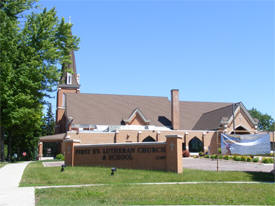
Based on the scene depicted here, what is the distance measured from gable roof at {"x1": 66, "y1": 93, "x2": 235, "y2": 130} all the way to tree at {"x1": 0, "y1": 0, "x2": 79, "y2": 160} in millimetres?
16531

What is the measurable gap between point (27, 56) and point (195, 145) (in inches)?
1113

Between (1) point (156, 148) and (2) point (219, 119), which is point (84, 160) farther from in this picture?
(2) point (219, 119)

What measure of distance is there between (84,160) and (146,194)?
37.1ft

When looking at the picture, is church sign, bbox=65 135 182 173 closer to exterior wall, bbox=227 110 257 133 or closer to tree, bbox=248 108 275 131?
exterior wall, bbox=227 110 257 133

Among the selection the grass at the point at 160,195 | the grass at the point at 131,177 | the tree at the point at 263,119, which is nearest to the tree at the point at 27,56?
the grass at the point at 131,177

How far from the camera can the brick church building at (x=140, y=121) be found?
142 feet

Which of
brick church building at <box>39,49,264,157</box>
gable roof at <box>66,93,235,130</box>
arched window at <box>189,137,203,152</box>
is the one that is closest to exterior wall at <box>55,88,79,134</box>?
brick church building at <box>39,49,264,157</box>

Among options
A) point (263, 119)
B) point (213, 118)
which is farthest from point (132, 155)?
point (263, 119)

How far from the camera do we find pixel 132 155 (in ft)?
64.6

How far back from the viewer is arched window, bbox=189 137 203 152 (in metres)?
46.2

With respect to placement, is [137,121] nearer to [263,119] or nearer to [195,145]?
[195,145]

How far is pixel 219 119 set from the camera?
46031 mm

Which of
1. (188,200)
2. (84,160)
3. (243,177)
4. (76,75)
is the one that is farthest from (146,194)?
(76,75)

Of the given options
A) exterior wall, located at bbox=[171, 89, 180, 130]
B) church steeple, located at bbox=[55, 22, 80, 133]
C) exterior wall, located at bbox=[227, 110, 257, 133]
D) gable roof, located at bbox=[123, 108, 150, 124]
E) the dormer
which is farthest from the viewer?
church steeple, located at bbox=[55, 22, 80, 133]
